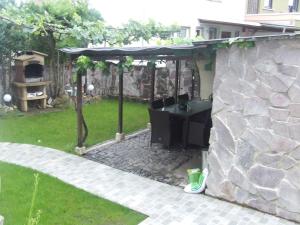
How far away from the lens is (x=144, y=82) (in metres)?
15.7

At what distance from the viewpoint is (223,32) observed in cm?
2170

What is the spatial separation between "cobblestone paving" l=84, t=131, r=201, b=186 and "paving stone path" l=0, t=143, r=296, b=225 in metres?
0.30

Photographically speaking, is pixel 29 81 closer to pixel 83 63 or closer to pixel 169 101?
pixel 169 101

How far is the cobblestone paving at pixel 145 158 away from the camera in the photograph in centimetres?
754

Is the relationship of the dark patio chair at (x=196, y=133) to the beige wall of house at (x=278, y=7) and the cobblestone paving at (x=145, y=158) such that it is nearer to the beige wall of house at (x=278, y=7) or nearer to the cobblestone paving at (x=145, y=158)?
the cobblestone paving at (x=145, y=158)

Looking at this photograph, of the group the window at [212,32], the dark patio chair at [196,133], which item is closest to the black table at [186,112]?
the dark patio chair at [196,133]

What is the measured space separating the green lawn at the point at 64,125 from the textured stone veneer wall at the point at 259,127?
13.9ft

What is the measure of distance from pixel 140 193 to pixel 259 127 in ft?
Answer: 8.08

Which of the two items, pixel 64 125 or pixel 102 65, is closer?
pixel 102 65

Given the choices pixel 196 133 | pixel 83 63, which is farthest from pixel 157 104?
pixel 83 63

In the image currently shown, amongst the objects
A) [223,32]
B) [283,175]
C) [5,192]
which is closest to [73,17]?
[5,192]

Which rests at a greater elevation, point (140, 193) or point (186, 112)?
point (186, 112)

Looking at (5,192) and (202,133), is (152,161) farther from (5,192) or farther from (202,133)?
(5,192)

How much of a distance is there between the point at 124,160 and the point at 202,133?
6.84 feet
